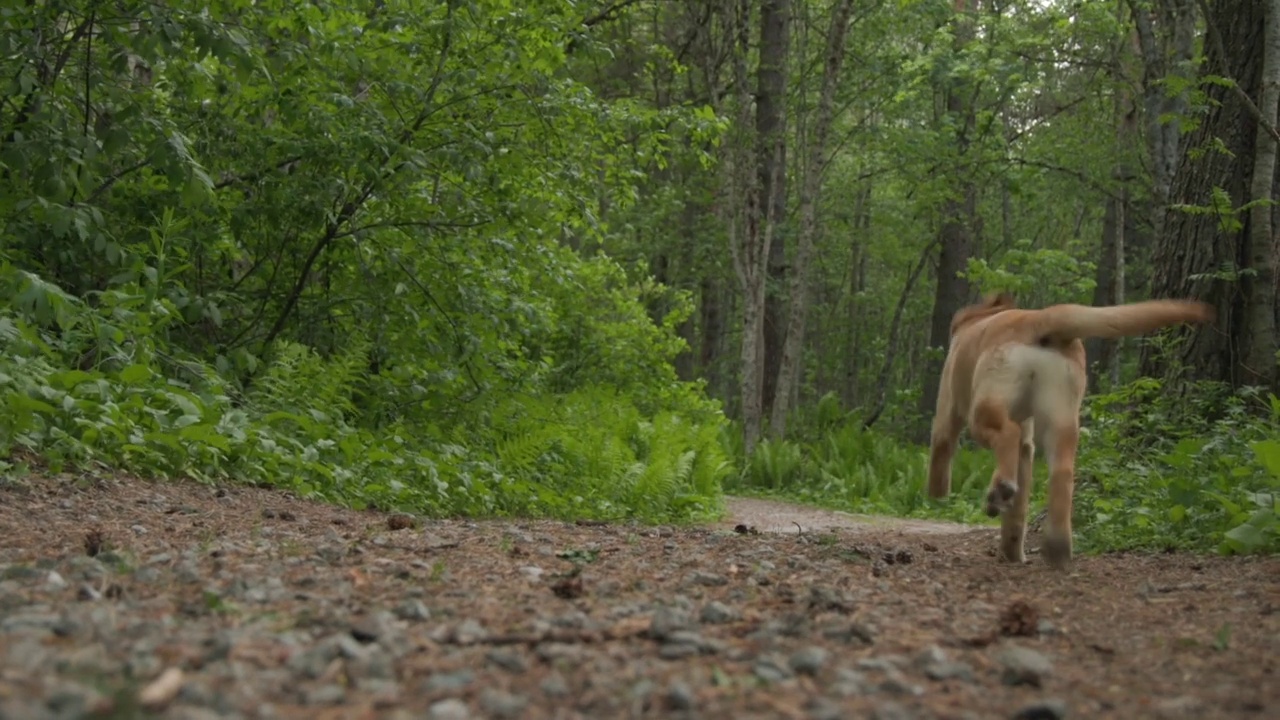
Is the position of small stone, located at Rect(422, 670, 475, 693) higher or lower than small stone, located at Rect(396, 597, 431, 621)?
higher

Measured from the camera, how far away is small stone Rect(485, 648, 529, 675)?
2.79 metres

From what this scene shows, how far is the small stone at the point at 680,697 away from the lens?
8.25 ft

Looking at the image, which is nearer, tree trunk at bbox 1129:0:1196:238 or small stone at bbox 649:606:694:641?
small stone at bbox 649:606:694:641

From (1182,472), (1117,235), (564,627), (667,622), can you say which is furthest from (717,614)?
(1117,235)

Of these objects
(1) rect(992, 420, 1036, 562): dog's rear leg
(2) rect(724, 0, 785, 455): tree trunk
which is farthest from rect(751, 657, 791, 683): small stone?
(2) rect(724, 0, 785, 455): tree trunk

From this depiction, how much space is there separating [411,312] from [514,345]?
1.13m

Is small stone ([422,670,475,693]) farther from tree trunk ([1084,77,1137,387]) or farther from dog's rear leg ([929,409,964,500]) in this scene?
tree trunk ([1084,77,1137,387])

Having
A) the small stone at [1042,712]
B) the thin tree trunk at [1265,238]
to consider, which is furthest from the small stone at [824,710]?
the thin tree trunk at [1265,238]

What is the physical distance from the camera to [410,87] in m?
8.76

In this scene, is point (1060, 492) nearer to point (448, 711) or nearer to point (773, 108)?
point (448, 711)

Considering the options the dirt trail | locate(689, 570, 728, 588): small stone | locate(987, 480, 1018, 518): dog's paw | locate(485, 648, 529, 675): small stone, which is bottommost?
the dirt trail

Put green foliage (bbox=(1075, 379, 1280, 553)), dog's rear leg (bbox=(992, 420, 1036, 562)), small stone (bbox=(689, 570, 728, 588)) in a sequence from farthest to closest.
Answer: green foliage (bbox=(1075, 379, 1280, 553))
dog's rear leg (bbox=(992, 420, 1036, 562))
small stone (bbox=(689, 570, 728, 588))

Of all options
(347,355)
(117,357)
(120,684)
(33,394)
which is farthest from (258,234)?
(120,684)

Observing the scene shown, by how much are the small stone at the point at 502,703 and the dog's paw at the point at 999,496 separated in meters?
3.03
